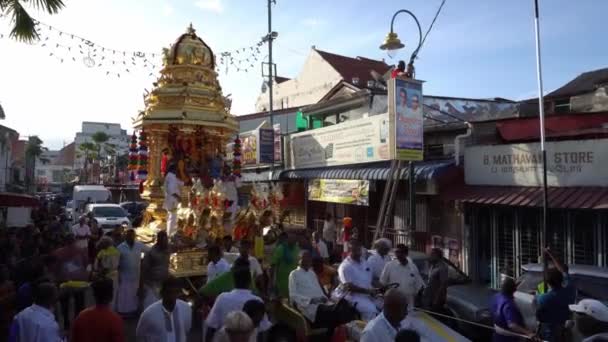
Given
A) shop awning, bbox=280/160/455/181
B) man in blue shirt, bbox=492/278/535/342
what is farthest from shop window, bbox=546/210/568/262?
man in blue shirt, bbox=492/278/535/342

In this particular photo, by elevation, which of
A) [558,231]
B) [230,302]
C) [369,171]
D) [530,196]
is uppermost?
[369,171]

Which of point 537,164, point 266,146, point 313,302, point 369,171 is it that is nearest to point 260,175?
point 266,146

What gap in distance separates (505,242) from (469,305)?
13.6ft

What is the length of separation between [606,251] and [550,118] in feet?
13.4

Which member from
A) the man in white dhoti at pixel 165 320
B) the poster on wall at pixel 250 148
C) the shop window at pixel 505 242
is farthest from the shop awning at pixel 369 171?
the man in white dhoti at pixel 165 320

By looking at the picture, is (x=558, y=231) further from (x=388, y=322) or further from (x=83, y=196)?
(x=83, y=196)

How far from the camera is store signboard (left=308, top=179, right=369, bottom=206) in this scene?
1525cm

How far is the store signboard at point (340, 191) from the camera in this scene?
15.2m

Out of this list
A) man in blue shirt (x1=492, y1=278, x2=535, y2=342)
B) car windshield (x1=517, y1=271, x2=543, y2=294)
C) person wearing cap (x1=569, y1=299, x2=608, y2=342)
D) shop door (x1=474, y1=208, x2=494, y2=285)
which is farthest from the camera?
shop door (x1=474, y1=208, x2=494, y2=285)

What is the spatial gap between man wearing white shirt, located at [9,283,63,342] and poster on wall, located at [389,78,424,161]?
8.36m

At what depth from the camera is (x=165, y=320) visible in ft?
14.6

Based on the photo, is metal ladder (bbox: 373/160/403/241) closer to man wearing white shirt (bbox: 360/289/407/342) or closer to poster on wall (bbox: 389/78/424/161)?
poster on wall (bbox: 389/78/424/161)

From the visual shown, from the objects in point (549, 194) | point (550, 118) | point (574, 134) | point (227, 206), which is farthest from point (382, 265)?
point (550, 118)

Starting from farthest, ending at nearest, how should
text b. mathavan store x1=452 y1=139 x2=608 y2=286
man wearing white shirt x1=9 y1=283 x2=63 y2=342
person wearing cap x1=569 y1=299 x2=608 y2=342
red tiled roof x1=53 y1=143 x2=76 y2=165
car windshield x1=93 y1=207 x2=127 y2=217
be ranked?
red tiled roof x1=53 y1=143 x2=76 y2=165
car windshield x1=93 y1=207 x2=127 y2=217
text b. mathavan store x1=452 y1=139 x2=608 y2=286
man wearing white shirt x1=9 y1=283 x2=63 y2=342
person wearing cap x1=569 y1=299 x2=608 y2=342
